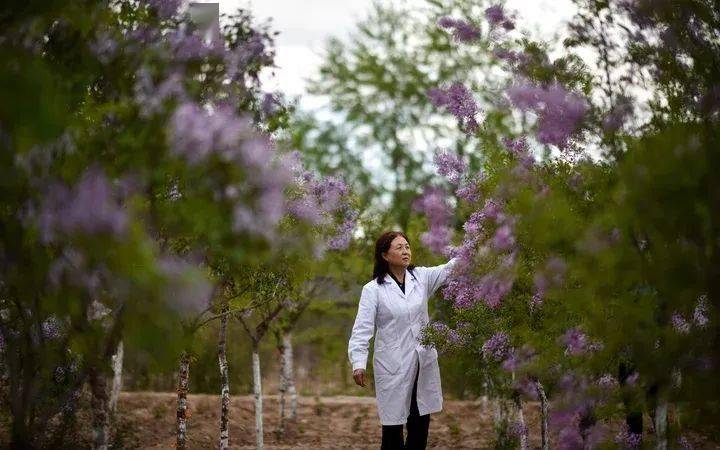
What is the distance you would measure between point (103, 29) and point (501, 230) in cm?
307

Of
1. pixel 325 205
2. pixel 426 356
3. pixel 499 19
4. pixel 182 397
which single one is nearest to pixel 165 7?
pixel 499 19

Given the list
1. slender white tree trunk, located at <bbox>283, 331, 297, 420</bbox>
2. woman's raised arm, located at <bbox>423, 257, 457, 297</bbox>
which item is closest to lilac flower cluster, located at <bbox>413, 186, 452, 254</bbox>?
woman's raised arm, located at <bbox>423, 257, 457, 297</bbox>

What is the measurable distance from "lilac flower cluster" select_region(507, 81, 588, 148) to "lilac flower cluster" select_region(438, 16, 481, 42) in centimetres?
64

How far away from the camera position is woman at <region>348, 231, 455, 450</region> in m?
5.66

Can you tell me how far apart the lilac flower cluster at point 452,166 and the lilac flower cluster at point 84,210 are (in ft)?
12.9

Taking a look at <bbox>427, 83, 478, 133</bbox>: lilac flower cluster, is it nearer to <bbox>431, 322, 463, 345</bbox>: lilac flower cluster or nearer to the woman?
the woman

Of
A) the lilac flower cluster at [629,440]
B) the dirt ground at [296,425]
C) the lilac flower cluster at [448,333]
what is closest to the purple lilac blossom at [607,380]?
the lilac flower cluster at [629,440]

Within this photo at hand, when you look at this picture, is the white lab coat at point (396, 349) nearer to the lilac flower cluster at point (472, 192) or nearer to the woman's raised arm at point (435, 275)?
the woman's raised arm at point (435, 275)

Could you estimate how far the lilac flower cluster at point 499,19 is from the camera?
5.29 metres

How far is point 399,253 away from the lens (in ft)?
19.5

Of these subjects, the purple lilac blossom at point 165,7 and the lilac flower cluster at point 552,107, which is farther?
the lilac flower cluster at point 552,107

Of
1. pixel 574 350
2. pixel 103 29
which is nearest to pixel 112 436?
pixel 574 350

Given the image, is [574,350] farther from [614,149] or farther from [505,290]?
[614,149]

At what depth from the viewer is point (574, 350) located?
15.6 feet
